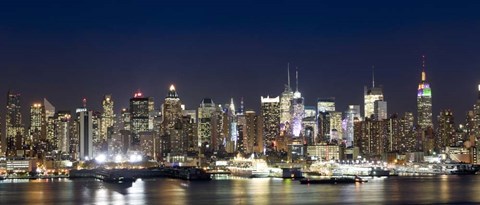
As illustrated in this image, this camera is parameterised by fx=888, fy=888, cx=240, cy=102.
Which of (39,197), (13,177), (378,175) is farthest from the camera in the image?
(13,177)

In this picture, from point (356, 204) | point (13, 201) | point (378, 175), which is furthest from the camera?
point (378, 175)

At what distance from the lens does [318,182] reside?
449ft

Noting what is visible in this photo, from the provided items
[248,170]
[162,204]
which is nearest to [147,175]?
[248,170]

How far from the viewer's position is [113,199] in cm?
8881

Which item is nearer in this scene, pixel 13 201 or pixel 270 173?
pixel 13 201

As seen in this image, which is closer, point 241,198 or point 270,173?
point 241,198

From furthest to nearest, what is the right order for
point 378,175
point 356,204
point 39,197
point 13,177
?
point 13,177 < point 378,175 < point 39,197 < point 356,204

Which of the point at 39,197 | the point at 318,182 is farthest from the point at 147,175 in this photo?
the point at 39,197

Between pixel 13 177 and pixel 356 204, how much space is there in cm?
12799

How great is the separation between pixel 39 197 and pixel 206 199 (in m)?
20.0

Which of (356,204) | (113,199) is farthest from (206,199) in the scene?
(356,204)

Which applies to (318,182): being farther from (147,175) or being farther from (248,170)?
(147,175)

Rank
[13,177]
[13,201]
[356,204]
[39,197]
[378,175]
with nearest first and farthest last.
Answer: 1. [356,204]
2. [13,201]
3. [39,197]
4. [378,175]
5. [13,177]

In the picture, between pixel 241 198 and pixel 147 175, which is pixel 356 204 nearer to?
pixel 241 198
